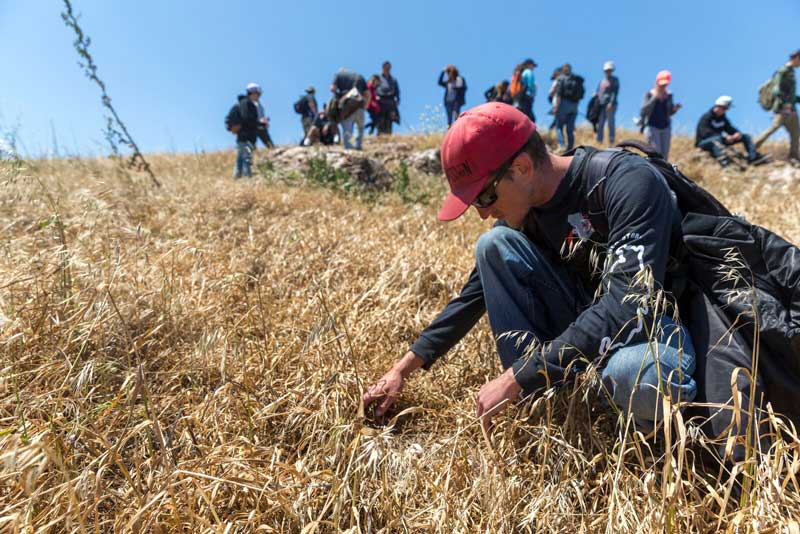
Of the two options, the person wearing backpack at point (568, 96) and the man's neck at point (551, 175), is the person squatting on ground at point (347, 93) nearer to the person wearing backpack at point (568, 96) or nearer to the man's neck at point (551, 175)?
the person wearing backpack at point (568, 96)

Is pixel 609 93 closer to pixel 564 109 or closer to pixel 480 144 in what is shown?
pixel 564 109

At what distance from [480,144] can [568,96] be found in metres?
8.93

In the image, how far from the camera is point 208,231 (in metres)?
3.62

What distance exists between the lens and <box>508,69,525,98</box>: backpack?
9.84 metres

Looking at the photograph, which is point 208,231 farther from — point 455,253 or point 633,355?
point 633,355

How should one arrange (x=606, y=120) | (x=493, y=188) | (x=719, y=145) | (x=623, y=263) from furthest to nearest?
1. (x=606, y=120)
2. (x=719, y=145)
3. (x=493, y=188)
4. (x=623, y=263)

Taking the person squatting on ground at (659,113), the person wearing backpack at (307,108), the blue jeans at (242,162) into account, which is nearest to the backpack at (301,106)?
the person wearing backpack at (307,108)

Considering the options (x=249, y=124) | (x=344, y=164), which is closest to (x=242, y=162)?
(x=249, y=124)

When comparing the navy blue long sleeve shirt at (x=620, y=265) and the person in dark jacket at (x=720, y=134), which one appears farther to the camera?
the person in dark jacket at (x=720, y=134)

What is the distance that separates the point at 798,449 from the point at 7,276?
3.11 m

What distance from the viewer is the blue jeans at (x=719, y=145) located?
893 centimetres

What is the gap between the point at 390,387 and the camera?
1.76 meters

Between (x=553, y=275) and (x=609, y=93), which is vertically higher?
(x=609, y=93)

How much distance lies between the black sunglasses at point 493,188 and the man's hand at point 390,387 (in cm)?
66
